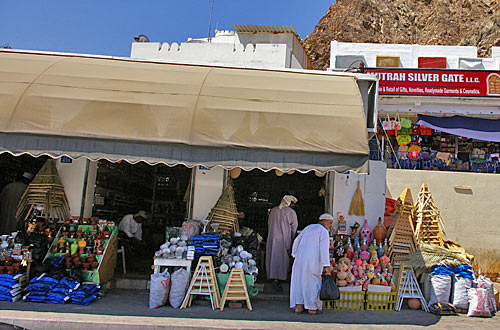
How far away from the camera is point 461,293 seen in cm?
658

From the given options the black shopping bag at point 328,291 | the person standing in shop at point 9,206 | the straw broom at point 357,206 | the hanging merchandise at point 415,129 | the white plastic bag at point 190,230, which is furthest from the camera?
the hanging merchandise at point 415,129

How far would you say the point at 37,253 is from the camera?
6.79 m

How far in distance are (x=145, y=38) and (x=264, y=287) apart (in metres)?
11.3

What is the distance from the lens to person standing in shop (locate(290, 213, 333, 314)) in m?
6.05

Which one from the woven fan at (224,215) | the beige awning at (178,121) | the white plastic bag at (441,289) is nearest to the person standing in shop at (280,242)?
the woven fan at (224,215)

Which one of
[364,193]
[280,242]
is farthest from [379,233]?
[280,242]

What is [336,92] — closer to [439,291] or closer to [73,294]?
[439,291]

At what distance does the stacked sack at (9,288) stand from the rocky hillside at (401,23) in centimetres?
3594

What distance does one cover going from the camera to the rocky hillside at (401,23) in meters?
38.8

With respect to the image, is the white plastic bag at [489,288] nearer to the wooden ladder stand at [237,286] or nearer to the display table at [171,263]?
the wooden ladder stand at [237,286]

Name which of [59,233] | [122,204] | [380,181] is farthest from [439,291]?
[122,204]

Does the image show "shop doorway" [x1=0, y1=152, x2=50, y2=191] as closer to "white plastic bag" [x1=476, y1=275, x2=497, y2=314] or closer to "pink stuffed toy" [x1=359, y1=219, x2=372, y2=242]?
"pink stuffed toy" [x1=359, y1=219, x2=372, y2=242]

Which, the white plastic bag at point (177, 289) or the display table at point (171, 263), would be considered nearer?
the white plastic bag at point (177, 289)

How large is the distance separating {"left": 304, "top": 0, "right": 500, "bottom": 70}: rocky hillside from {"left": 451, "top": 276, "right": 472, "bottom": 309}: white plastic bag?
112ft
